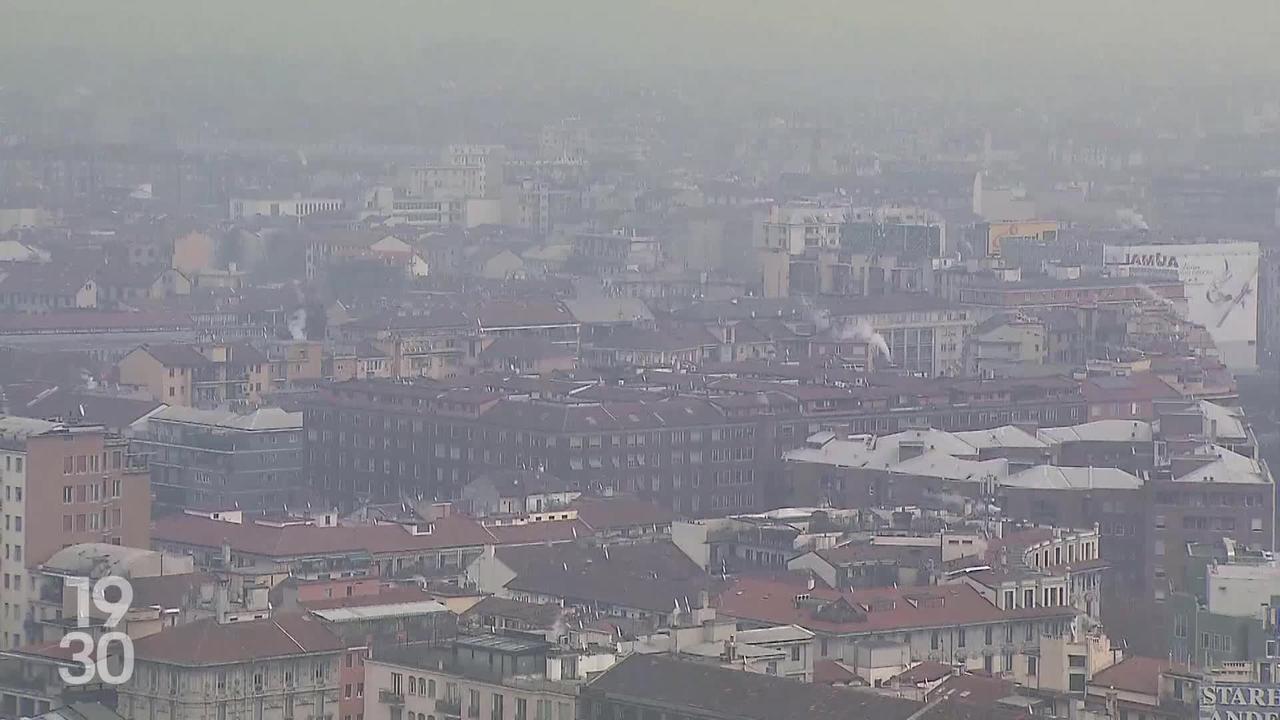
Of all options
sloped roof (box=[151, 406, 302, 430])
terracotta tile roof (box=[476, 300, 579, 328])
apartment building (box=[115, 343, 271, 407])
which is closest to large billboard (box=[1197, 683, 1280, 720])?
sloped roof (box=[151, 406, 302, 430])

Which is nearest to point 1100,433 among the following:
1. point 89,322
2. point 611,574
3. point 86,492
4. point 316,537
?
point 316,537

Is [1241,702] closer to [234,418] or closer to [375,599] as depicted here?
[375,599]

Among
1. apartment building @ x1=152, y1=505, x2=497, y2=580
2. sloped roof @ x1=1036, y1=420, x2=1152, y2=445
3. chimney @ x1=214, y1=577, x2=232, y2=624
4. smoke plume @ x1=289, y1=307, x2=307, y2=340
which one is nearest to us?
chimney @ x1=214, y1=577, x2=232, y2=624

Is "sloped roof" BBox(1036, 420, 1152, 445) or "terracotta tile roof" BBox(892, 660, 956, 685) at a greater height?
"sloped roof" BBox(1036, 420, 1152, 445)

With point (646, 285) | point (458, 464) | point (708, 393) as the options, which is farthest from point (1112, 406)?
point (646, 285)

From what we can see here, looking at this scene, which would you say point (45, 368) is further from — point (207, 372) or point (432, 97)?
point (432, 97)

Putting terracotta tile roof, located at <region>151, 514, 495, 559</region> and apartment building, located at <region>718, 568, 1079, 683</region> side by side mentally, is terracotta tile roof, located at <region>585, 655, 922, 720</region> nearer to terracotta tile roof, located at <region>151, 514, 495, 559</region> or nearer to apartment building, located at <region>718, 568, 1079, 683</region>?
apartment building, located at <region>718, 568, 1079, 683</region>
